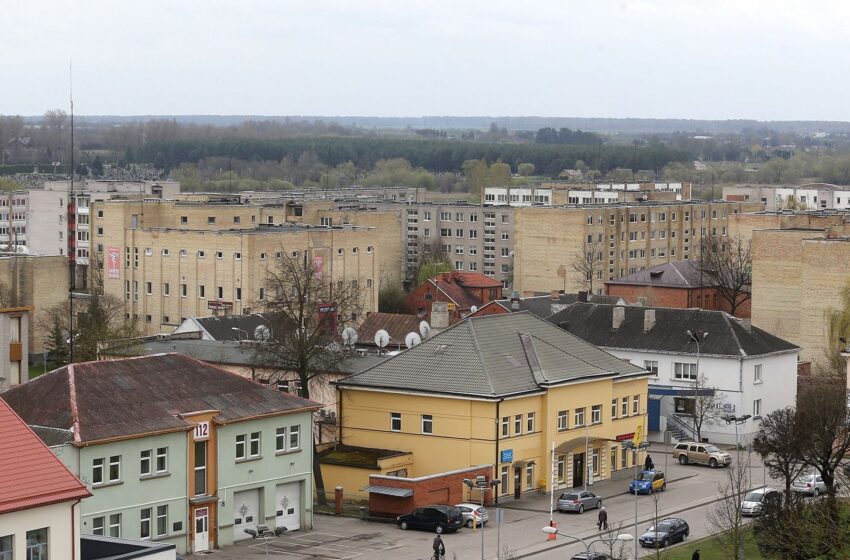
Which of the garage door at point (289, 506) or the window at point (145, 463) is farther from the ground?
the window at point (145, 463)

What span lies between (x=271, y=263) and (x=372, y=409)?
45650 mm

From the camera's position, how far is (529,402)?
177ft

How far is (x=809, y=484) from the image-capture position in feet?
175

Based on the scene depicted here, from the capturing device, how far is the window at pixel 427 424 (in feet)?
175

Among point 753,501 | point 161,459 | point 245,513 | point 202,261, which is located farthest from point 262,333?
point 202,261

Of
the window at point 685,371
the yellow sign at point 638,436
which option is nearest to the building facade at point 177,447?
the yellow sign at point 638,436

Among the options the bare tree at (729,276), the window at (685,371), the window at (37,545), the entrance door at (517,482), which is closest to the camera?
the window at (37,545)

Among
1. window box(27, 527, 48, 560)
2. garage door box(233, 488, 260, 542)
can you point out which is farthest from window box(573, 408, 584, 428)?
window box(27, 527, 48, 560)

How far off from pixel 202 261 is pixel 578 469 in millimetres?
48044

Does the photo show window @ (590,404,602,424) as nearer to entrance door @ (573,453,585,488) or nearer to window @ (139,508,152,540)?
entrance door @ (573,453,585,488)

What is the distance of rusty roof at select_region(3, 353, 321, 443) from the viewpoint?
42906 mm

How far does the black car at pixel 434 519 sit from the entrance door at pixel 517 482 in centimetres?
572

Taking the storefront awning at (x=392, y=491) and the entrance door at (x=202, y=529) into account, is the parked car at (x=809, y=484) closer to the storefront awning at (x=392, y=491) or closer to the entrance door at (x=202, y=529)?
the storefront awning at (x=392, y=491)

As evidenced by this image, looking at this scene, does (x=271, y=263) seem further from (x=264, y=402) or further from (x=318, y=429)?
(x=264, y=402)
